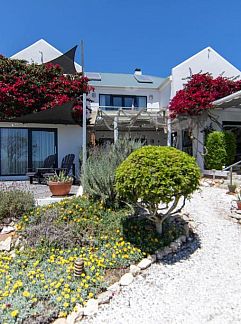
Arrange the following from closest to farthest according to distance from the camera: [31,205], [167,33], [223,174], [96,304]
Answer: [96,304] → [31,205] → [223,174] → [167,33]

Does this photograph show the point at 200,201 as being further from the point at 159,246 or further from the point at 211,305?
the point at 211,305

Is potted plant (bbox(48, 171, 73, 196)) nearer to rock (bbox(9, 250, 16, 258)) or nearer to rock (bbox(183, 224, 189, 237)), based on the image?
rock (bbox(9, 250, 16, 258))

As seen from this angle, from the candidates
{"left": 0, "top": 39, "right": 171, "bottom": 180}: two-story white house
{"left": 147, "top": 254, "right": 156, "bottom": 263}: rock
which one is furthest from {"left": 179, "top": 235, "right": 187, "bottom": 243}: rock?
{"left": 0, "top": 39, "right": 171, "bottom": 180}: two-story white house

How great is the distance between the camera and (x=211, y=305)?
3.52m

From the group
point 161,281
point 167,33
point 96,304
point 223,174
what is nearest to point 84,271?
point 96,304

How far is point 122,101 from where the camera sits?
695 inches

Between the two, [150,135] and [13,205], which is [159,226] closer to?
[13,205]

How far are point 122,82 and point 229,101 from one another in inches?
376

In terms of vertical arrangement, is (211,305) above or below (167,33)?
below

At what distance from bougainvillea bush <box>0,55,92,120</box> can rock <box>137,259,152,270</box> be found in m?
8.02

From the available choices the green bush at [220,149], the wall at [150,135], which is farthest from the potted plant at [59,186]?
the wall at [150,135]

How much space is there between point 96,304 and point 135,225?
2.06 m

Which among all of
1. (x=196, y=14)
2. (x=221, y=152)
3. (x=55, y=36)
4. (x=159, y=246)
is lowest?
(x=159, y=246)

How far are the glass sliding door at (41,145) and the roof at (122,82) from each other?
6233 millimetres
